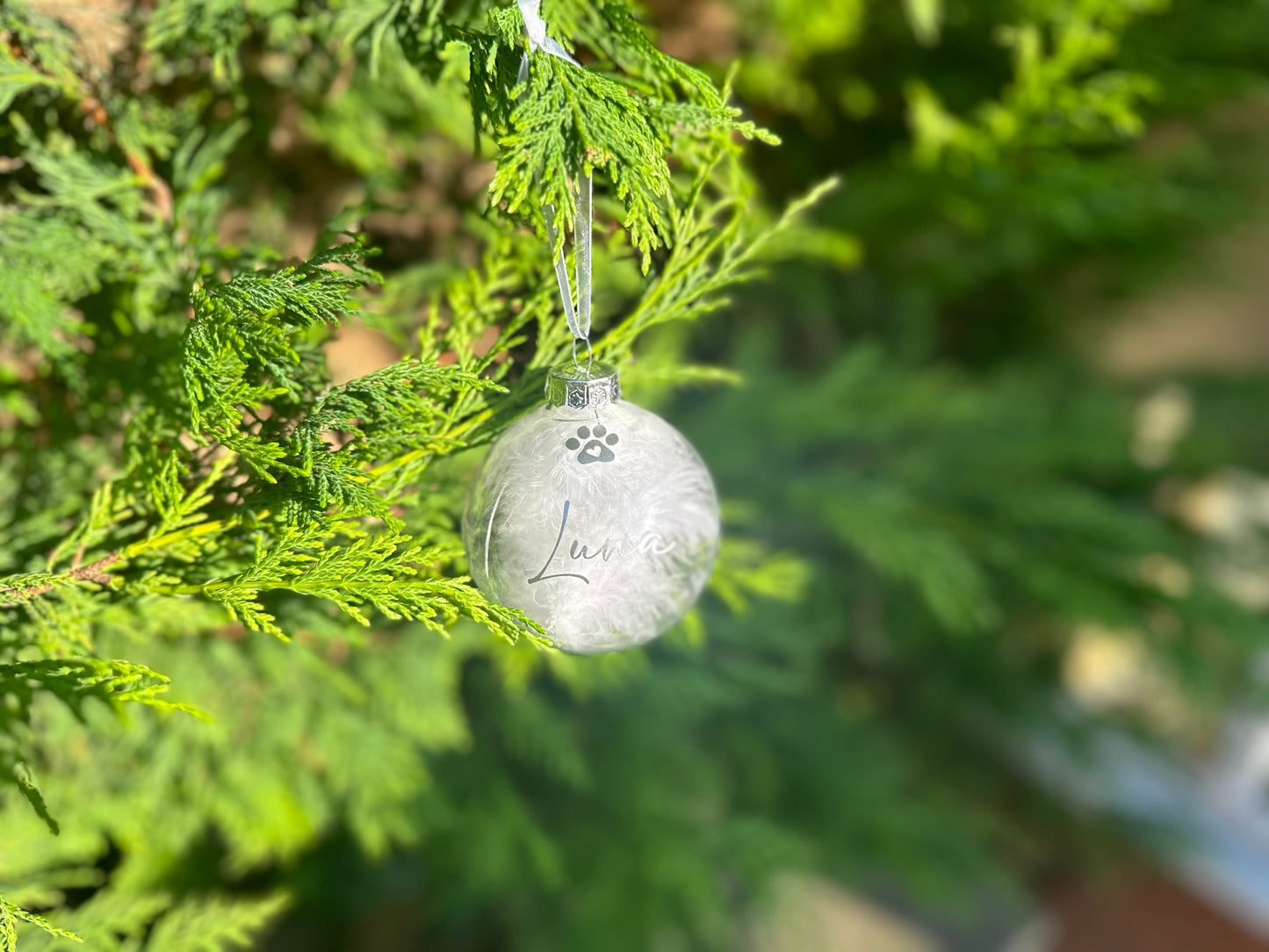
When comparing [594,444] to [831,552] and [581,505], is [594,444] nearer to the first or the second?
[581,505]

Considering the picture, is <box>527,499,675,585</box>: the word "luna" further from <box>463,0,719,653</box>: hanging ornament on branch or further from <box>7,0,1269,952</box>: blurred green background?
<box>7,0,1269,952</box>: blurred green background

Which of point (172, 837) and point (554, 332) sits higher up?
point (554, 332)

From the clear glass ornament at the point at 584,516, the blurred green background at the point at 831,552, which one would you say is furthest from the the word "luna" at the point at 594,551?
the blurred green background at the point at 831,552

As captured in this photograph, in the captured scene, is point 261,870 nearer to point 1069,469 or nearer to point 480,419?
point 480,419

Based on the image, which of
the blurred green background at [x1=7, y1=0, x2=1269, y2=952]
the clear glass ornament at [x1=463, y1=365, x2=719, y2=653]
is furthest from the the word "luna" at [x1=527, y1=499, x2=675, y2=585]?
the blurred green background at [x1=7, y1=0, x2=1269, y2=952]

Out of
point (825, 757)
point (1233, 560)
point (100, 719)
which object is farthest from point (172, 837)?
point (1233, 560)

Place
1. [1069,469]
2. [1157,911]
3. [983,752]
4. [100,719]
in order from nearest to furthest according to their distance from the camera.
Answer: [100,719]
[1069,469]
[983,752]
[1157,911]

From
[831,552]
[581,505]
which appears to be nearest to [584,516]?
[581,505]
